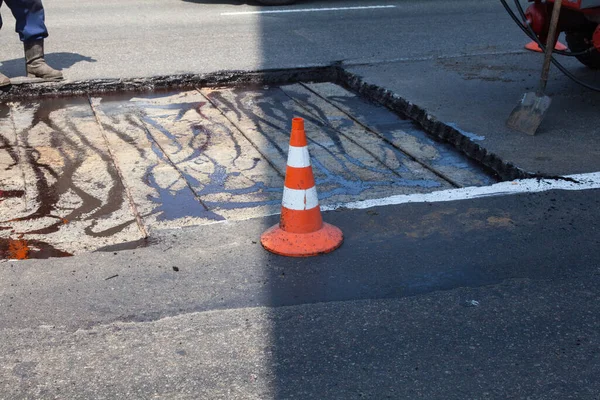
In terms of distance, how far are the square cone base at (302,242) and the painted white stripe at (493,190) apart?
459mm

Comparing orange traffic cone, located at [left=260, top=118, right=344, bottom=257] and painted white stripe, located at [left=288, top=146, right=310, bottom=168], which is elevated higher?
painted white stripe, located at [left=288, top=146, right=310, bottom=168]

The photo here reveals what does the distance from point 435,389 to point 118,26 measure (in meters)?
8.25

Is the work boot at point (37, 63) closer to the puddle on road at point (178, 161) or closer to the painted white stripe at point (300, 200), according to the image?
the puddle on road at point (178, 161)

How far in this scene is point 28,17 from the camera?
6895 millimetres

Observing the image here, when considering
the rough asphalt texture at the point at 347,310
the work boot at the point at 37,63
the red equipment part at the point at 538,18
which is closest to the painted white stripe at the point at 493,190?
the rough asphalt texture at the point at 347,310

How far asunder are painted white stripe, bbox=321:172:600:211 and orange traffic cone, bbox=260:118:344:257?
0.43 metres

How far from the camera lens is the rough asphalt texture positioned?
279 centimetres

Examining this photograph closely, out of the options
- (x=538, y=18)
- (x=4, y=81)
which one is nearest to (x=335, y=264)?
(x=538, y=18)

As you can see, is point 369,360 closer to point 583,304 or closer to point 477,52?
point 583,304

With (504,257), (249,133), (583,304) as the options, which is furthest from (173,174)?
(583,304)

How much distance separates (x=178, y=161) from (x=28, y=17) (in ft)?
8.34

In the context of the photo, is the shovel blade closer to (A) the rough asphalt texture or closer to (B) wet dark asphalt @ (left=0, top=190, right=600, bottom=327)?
(A) the rough asphalt texture

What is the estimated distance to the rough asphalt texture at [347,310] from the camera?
2.79 metres

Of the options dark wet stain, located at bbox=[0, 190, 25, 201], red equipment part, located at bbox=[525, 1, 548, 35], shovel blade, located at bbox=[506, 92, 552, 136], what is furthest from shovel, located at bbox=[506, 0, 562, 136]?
dark wet stain, located at bbox=[0, 190, 25, 201]
